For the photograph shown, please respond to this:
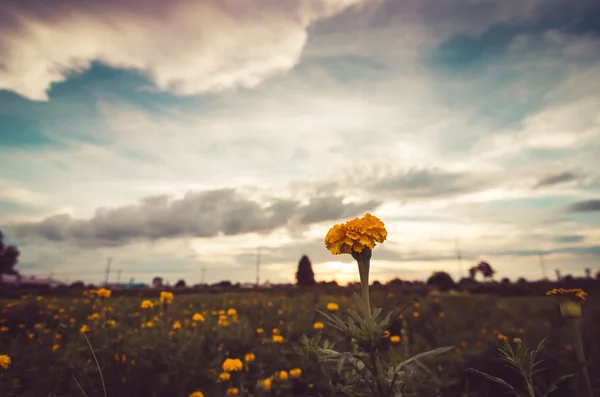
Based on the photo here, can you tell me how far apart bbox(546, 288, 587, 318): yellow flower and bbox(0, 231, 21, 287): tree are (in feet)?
232

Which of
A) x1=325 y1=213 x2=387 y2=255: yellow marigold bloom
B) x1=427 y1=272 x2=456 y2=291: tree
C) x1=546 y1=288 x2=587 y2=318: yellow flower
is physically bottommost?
x1=546 y1=288 x2=587 y2=318: yellow flower

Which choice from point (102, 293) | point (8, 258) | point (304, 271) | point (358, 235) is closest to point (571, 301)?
point (358, 235)

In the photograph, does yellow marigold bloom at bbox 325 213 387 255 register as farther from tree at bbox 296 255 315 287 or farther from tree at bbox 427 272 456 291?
tree at bbox 296 255 315 287

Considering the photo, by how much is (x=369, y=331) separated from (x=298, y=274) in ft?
176

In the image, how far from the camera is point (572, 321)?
163 cm

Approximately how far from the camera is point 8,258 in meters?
54.5

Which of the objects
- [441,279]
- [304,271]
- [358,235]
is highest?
[304,271]

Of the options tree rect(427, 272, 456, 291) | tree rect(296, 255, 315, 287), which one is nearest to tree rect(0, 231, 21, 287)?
tree rect(296, 255, 315, 287)

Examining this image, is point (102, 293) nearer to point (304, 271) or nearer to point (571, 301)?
point (571, 301)

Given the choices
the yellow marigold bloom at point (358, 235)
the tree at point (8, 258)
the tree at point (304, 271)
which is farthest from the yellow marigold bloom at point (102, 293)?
the tree at point (8, 258)

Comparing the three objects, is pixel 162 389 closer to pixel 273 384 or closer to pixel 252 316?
pixel 273 384

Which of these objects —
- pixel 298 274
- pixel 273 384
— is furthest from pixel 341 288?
pixel 298 274

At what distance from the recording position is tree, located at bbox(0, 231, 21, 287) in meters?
53.7

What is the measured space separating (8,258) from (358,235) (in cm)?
7102
